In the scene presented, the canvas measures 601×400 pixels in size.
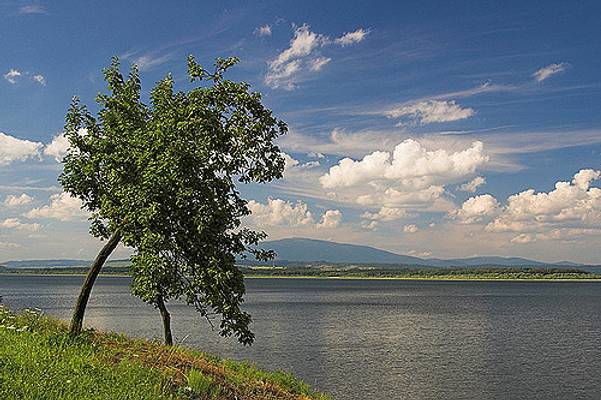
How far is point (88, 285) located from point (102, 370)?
5857mm

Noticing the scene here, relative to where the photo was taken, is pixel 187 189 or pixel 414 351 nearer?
pixel 187 189

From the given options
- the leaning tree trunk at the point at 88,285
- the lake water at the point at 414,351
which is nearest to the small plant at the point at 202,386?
the leaning tree trunk at the point at 88,285

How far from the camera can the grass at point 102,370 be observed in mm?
15281

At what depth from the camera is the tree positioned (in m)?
19.4

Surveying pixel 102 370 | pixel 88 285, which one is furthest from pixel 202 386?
pixel 88 285

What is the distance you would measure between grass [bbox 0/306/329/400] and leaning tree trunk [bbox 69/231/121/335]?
49 centimetres

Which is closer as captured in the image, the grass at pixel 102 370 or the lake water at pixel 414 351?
the grass at pixel 102 370

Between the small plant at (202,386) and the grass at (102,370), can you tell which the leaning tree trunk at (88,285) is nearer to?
the grass at (102,370)

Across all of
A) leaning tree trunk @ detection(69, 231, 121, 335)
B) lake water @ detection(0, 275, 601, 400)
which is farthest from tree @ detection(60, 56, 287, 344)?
Result: lake water @ detection(0, 275, 601, 400)

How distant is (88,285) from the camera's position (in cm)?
2239

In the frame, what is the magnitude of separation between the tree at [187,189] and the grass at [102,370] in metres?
1.52

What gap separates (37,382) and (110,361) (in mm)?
3614

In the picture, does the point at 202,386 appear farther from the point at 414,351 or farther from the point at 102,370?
the point at 414,351

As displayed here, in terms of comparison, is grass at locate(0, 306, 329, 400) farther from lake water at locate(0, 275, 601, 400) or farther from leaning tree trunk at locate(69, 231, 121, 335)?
lake water at locate(0, 275, 601, 400)
